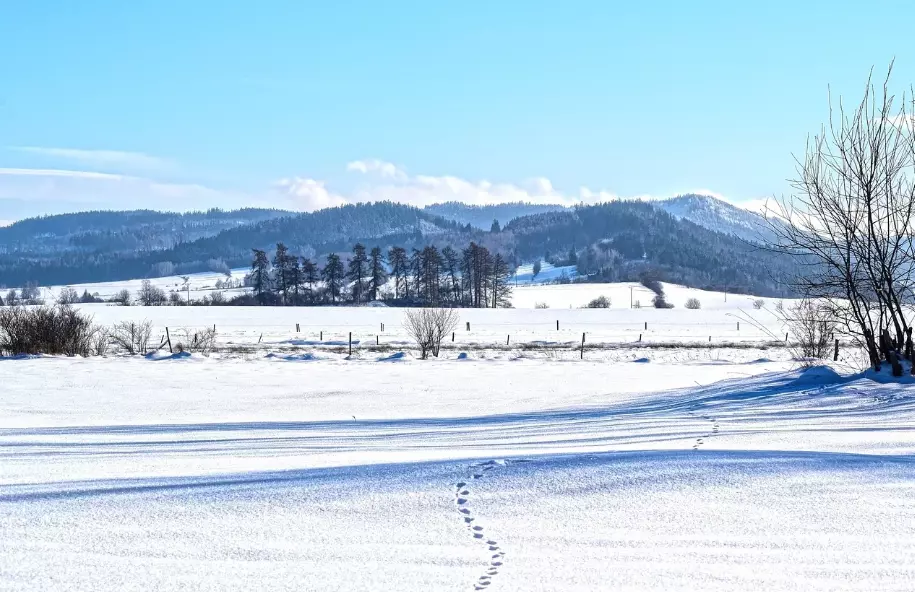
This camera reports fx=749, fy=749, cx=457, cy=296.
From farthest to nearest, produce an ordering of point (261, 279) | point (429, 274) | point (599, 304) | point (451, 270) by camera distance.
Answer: point (451, 270) → point (429, 274) → point (261, 279) → point (599, 304)

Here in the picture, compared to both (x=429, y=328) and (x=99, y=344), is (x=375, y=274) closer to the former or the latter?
(x=429, y=328)

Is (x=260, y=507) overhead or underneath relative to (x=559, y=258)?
underneath

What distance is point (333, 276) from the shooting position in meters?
84.4

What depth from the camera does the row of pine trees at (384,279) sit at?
83.4 meters

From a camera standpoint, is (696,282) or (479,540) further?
(696,282)

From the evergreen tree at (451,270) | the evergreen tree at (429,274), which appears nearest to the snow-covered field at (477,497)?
the evergreen tree at (429,274)

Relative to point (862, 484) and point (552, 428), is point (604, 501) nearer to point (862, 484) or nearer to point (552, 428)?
point (862, 484)

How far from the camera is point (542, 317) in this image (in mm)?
62625

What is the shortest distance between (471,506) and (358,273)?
82706mm

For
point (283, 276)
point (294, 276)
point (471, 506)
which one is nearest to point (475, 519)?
point (471, 506)

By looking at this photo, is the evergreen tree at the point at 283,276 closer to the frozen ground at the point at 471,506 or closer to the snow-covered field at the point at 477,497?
the snow-covered field at the point at 477,497

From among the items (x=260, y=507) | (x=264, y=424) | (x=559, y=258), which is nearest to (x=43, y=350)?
(x=264, y=424)

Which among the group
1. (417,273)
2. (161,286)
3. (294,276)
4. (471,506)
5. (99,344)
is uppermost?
(161,286)

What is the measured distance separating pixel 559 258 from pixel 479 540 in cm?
18749
